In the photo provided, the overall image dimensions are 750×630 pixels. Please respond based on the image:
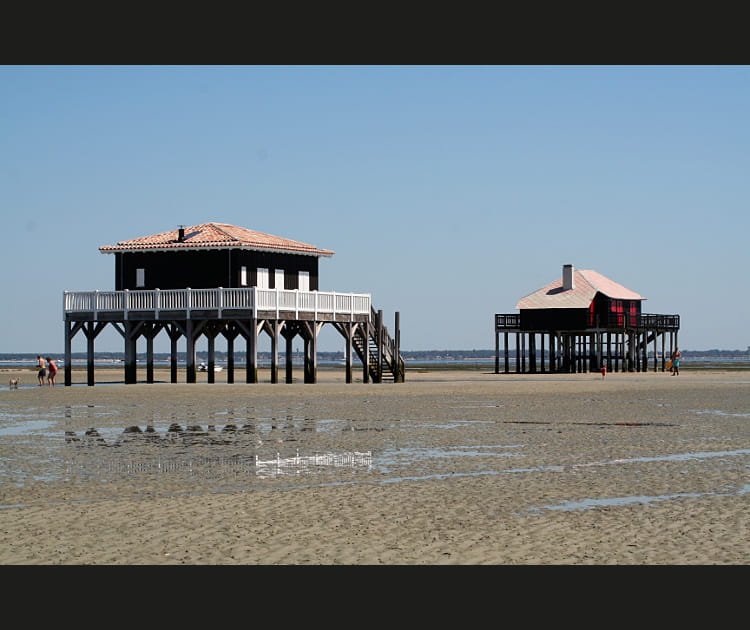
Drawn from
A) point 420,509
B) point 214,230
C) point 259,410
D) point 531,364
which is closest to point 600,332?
point 531,364

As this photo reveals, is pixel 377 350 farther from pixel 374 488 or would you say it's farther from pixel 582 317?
pixel 374 488

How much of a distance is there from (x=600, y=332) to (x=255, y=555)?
68.5m

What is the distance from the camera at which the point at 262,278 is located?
48375mm

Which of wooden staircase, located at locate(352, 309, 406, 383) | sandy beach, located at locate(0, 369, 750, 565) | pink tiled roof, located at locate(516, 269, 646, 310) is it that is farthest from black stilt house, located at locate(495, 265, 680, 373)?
sandy beach, located at locate(0, 369, 750, 565)

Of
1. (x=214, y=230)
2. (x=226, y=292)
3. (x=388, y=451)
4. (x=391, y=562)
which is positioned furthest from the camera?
(x=214, y=230)

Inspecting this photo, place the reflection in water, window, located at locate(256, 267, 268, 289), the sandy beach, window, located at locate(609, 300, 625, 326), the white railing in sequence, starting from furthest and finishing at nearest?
window, located at locate(609, 300, 625, 326) < window, located at locate(256, 267, 268, 289) < the white railing < the reflection in water < the sandy beach

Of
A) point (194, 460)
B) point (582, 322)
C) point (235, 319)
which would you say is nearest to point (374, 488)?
point (194, 460)

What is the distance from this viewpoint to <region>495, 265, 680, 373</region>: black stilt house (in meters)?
76.8

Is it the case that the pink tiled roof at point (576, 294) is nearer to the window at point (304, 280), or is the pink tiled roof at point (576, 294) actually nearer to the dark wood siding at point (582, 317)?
the dark wood siding at point (582, 317)

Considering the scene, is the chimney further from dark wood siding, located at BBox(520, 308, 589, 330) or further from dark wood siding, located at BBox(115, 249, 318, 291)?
dark wood siding, located at BBox(115, 249, 318, 291)

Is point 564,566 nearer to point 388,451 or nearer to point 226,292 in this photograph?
point 388,451

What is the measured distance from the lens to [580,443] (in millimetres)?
20375

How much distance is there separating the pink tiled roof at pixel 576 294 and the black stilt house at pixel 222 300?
26.8 metres

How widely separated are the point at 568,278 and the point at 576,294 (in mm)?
1491
